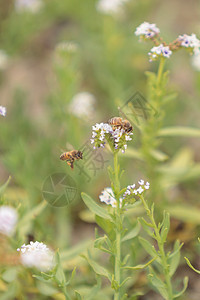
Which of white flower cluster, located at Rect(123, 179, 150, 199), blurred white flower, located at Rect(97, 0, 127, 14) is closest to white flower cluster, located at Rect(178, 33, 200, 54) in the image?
white flower cluster, located at Rect(123, 179, 150, 199)

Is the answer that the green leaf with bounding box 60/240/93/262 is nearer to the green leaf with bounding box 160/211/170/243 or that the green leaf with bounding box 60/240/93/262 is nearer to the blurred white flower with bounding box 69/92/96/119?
the green leaf with bounding box 160/211/170/243

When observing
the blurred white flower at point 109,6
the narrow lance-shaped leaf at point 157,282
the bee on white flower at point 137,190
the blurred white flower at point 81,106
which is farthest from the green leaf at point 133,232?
the blurred white flower at point 109,6

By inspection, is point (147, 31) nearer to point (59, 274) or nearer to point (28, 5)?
point (59, 274)

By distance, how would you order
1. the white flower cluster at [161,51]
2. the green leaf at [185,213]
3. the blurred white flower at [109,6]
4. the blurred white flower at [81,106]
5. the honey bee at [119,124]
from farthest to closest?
1. the blurred white flower at [109,6]
2. the blurred white flower at [81,106]
3. the green leaf at [185,213]
4. the white flower cluster at [161,51]
5. the honey bee at [119,124]

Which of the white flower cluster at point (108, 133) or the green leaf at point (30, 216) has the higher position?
the green leaf at point (30, 216)

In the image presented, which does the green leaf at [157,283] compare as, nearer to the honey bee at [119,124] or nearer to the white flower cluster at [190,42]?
the honey bee at [119,124]

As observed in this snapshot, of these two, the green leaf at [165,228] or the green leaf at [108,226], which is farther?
the green leaf at [108,226]

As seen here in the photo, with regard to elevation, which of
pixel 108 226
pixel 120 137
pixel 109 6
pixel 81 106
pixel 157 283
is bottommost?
pixel 157 283

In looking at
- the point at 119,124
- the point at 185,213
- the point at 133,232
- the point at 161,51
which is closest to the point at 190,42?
the point at 161,51
